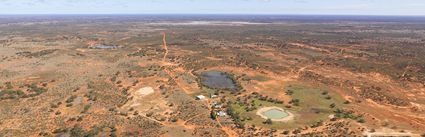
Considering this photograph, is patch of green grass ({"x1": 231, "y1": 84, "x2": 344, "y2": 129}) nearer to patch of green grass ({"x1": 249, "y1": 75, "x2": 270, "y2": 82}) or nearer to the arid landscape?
the arid landscape

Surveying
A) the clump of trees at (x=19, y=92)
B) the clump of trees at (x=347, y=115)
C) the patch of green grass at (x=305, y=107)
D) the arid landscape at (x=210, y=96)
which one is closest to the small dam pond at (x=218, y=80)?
the arid landscape at (x=210, y=96)

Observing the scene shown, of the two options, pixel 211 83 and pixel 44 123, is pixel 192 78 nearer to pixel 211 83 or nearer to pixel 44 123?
pixel 211 83

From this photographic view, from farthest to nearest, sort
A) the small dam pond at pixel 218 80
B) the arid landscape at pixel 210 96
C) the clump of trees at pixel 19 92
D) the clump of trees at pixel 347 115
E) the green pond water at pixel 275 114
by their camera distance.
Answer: the small dam pond at pixel 218 80
the clump of trees at pixel 19 92
the green pond water at pixel 275 114
the clump of trees at pixel 347 115
the arid landscape at pixel 210 96

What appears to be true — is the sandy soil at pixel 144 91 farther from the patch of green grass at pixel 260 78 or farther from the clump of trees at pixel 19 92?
the patch of green grass at pixel 260 78

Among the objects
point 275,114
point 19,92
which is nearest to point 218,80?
point 275,114

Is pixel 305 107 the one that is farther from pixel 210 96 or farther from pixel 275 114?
pixel 210 96

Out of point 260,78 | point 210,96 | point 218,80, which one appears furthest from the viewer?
point 260,78
